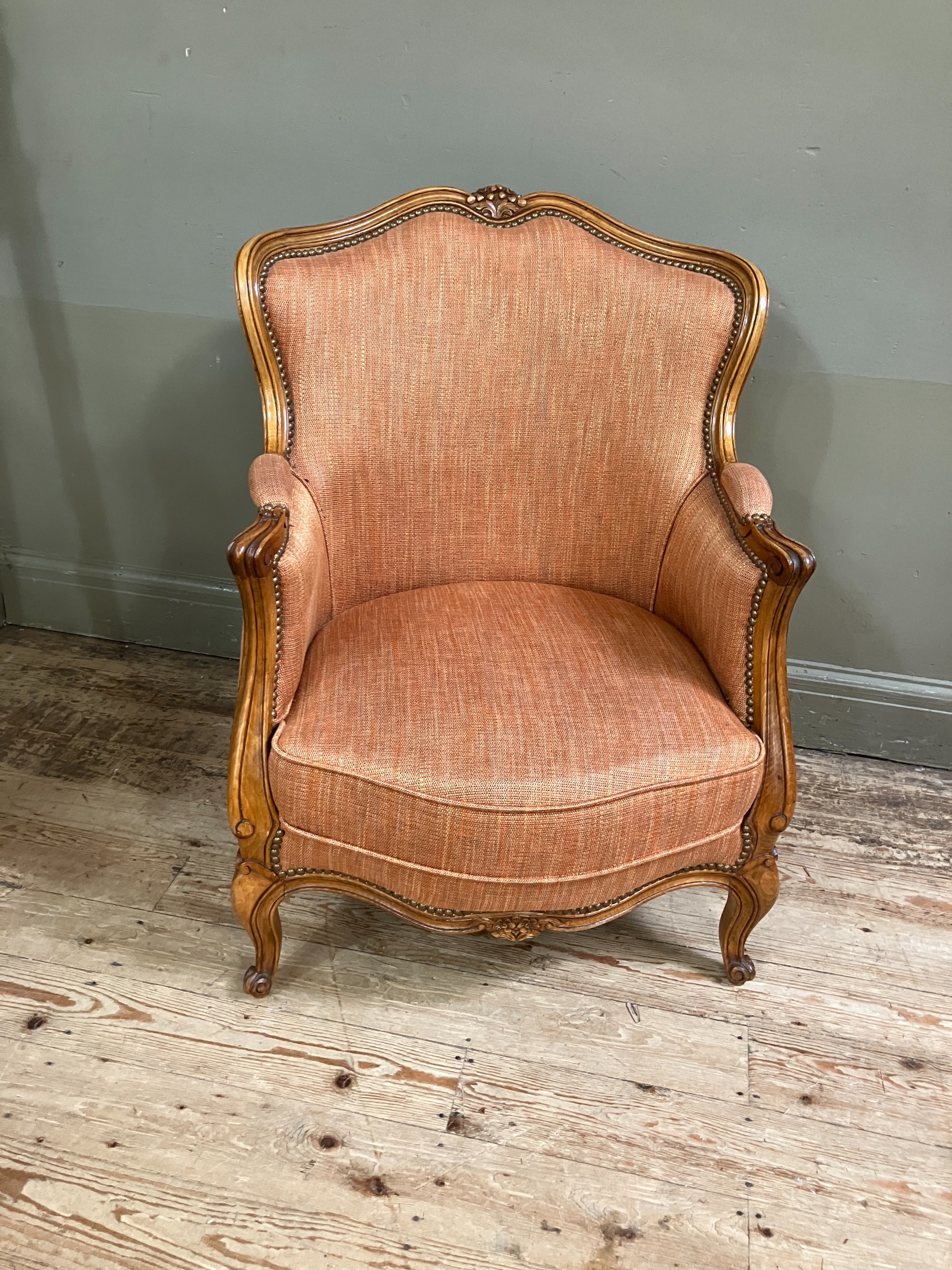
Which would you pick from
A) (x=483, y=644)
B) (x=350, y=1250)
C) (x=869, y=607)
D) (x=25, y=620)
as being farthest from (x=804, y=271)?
(x=25, y=620)

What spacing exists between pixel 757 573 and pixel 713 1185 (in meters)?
0.76

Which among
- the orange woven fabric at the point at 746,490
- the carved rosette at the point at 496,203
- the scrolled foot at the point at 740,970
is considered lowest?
the scrolled foot at the point at 740,970

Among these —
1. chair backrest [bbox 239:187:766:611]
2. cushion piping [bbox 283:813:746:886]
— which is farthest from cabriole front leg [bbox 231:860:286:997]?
chair backrest [bbox 239:187:766:611]

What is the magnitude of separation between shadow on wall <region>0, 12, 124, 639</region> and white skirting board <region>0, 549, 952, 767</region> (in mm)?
29

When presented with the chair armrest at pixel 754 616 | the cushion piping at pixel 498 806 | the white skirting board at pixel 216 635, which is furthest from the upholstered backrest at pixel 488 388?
the white skirting board at pixel 216 635

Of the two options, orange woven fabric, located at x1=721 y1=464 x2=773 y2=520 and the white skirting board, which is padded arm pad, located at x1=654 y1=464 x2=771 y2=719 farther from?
the white skirting board

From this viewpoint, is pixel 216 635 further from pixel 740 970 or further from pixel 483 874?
pixel 740 970

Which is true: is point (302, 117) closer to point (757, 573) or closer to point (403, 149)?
point (403, 149)

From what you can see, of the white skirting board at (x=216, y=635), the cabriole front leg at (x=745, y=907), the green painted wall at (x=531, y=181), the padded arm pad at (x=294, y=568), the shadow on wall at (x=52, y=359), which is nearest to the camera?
the padded arm pad at (x=294, y=568)

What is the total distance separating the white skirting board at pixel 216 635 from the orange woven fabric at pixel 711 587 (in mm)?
618

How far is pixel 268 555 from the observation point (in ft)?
3.76

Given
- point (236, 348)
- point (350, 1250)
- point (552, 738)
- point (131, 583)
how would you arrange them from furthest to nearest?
point (131, 583)
point (236, 348)
point (552, 738)
point (350, 1250)

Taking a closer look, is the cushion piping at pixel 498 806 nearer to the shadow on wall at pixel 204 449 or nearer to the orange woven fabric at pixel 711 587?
the orange woven fabric at pixel 711 587

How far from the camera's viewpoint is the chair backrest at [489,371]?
1.43 meters
